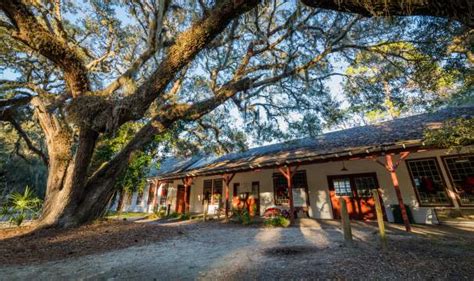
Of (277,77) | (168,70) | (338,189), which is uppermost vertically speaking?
(277,77)

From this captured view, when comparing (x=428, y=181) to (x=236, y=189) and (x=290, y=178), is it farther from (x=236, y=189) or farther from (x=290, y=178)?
(x=236, y=189)

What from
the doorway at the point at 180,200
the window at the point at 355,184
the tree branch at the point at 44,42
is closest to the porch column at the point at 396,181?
the window at the point at 355,184

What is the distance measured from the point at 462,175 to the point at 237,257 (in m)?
8.45

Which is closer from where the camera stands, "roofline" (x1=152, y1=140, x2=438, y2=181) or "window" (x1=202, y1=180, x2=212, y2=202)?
"roofline" (x1=152, y1=140, x2=438, y2=181)

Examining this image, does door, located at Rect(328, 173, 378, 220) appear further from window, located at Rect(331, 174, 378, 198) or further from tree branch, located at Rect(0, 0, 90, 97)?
tree branch, located at Rect(0, 0, 90, 97)

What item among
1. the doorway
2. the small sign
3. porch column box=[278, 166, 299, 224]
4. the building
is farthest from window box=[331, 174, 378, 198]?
the doorway

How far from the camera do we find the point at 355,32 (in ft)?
23.9

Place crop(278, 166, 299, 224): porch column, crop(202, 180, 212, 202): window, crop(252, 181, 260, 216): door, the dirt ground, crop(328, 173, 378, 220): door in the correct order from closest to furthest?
the dirt ground, crop(278, 166, 299, 224): porch column, crop(328, 173, 378, 220): door, crop(252, 181, 260, 216): door, crop(202, 180, 212, 202): window

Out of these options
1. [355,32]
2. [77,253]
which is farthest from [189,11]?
[77,253]

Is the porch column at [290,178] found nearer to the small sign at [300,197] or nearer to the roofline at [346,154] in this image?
the roofline at [346,154]

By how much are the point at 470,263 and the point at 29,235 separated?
944 centimetres

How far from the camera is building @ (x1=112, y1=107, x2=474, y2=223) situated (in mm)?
6918

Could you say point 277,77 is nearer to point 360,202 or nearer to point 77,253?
point 360,202

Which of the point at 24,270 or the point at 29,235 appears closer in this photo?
the point at 24,270
